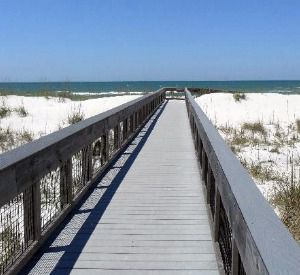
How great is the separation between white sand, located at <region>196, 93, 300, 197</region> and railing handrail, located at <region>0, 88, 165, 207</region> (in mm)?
3405

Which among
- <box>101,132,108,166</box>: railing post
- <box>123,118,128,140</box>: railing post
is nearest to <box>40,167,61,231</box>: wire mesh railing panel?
<box>101,132,108,166</box>: railing post

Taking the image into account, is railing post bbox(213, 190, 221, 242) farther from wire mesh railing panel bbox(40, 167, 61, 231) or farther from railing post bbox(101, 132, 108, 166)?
railing post bbox(101, 132, 108, 166)

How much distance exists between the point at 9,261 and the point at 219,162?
1792 millimetres

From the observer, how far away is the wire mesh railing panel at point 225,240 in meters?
3.73

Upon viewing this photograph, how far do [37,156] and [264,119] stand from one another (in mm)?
20855

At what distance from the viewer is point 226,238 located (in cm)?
394

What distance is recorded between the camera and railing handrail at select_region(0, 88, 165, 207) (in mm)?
3234

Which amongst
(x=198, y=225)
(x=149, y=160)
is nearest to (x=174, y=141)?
(x=149, y=160)

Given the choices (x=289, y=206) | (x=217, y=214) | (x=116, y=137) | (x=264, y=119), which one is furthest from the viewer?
(x=264, y=119)

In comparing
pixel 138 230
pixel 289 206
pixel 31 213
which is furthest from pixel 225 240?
pixel 289 206

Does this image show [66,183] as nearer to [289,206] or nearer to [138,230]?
[138,230]

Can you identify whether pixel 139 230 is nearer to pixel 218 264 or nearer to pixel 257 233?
pixel 218 264

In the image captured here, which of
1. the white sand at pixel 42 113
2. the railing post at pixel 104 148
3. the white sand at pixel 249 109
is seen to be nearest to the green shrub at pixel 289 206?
the railing post at pixel 104 148

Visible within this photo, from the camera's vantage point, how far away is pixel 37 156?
389cm
